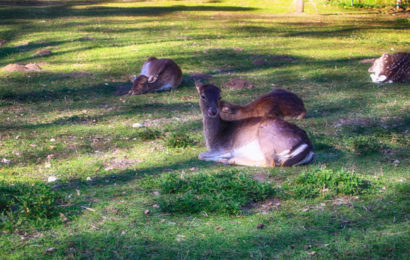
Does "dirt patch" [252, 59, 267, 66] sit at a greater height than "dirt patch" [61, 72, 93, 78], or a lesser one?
lesser

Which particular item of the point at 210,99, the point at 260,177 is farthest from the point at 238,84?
the point at 260,177

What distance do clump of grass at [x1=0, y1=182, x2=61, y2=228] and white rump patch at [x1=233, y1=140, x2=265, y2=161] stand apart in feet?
8.84

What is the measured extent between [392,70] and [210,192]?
8.26m

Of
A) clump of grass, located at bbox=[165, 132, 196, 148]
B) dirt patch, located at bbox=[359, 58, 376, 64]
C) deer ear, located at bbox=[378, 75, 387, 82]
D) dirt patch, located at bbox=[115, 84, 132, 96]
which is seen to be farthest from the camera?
dirt patch, located at bbox=[359, 58, 376, 64]

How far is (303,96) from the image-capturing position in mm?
10672

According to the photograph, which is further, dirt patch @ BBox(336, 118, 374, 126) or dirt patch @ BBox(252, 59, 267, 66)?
dirt patch @ BBox(252, 59, 267, 66)

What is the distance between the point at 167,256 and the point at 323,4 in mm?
34297

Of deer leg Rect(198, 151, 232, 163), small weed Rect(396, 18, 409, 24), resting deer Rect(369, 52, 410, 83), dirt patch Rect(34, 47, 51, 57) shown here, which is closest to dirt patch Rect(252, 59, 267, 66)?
resting deer Rect(369, 52, 410, 83)

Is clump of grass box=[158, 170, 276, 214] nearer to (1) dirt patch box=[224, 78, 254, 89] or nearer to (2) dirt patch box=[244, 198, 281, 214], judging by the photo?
(2) dirt patch box=[244, 198, 281, 214]

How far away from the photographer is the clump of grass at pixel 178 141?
7.48 m

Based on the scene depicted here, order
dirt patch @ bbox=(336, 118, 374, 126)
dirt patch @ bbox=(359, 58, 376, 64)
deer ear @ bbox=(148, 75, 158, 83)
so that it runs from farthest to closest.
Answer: dirt patch @ bbox=(359, 58, 376, 64)
deer ear @ bbox=(148, 75, 158, 83)
dirt patch @ bbox=(336, 118, 374, 126)

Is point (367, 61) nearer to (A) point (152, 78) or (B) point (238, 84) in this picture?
(B) point (238, 84)

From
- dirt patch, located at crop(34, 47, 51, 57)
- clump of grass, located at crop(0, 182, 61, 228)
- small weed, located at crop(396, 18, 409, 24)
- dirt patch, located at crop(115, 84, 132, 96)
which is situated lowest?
small weed, located at crop(396, 18, 409, 24)

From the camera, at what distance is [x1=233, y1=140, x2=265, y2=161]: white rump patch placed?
660 cm
